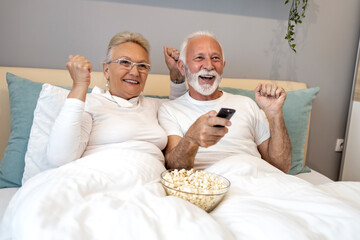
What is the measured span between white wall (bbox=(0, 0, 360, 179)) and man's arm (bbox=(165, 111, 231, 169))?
0.82 m

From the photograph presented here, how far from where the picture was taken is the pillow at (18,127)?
4.58ft

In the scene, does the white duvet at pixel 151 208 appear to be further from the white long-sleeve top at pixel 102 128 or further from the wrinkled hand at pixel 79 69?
the wrinkled hand at pixel 79 69

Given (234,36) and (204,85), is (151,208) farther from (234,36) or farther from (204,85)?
(234,36)

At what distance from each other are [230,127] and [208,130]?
44 cm

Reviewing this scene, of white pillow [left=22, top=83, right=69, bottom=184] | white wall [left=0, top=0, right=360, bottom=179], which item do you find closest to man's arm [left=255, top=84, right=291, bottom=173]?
white wall [left=0, top=0, right=360, bottom=179]

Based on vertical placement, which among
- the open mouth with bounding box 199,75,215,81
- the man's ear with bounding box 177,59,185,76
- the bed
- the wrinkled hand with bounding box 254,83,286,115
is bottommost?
the bed

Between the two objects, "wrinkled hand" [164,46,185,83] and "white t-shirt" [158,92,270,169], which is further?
"wrinkled hand" [164,46,185,83]

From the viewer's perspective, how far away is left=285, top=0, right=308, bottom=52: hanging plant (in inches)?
83.2

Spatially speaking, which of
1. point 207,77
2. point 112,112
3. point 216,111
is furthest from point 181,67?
point 112,112

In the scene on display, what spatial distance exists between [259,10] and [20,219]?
198 cm

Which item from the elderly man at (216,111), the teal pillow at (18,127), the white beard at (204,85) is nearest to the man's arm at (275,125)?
the elderly man at (216,111)

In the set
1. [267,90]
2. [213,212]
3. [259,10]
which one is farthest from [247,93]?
[213,212]

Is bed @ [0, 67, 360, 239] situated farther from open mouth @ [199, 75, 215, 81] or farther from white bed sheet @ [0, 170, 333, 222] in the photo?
open mouth @ [199, 75, 215, 81]

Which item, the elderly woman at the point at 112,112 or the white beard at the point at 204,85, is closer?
the elderly woman at the point at 112,112
